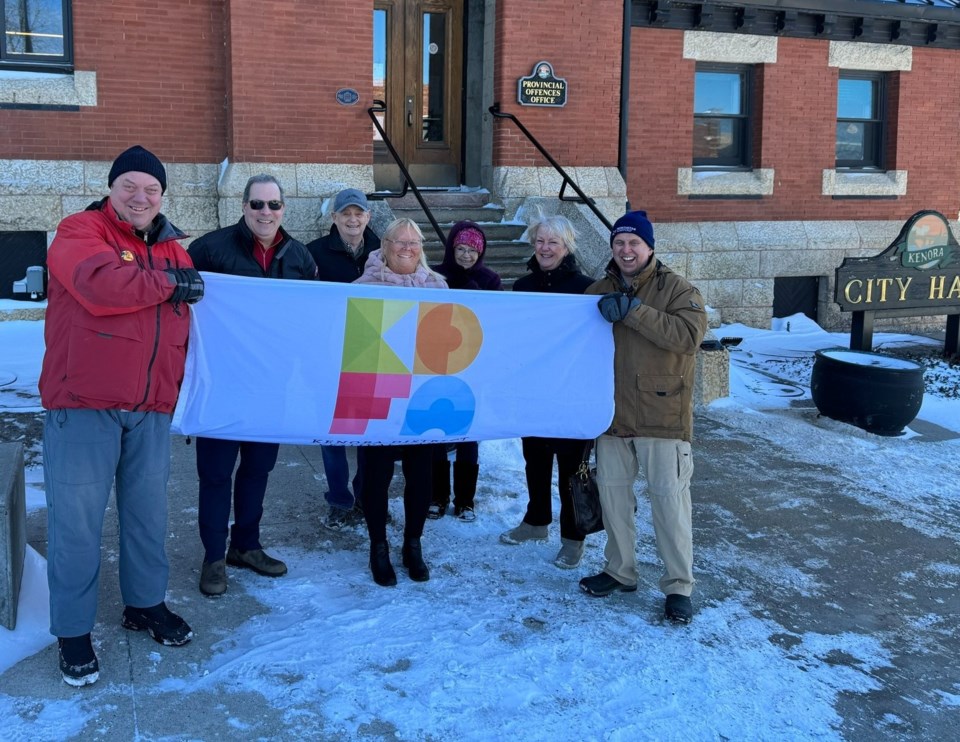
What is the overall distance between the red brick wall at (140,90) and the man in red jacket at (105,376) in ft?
21.8

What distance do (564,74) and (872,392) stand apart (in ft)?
16.9

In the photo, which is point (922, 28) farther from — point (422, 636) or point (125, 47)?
point (422, 636)

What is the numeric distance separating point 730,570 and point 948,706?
1.37 meters

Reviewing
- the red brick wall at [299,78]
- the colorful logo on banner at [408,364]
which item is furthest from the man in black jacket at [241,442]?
the red brick wall at [299,78]

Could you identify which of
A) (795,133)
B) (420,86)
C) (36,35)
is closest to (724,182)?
(795,133)

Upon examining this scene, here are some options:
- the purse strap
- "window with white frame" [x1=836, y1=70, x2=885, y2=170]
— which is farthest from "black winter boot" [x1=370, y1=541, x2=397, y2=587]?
"window with white frame" [x1=836, y1=70, x2=885, y2=170]

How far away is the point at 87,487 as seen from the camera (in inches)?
134

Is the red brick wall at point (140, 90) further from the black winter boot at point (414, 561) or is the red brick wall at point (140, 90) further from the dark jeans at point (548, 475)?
the black winter boot at point (414, 561)

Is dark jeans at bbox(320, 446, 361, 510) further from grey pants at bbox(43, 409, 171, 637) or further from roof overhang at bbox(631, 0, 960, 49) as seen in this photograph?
roof overhang at bbox(631, 0, 960, 49)

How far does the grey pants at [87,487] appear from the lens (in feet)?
11.0

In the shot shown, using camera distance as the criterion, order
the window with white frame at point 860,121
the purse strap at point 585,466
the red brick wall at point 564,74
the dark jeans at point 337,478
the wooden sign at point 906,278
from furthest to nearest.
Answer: the window with white frame at point 860,121 < the red brick wall at point 564,74 < the wooden sign at point 906,278 < the dark jeans at point 337,478 < the purse strap at point 585,466

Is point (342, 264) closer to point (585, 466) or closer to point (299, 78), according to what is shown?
point (585, 466)

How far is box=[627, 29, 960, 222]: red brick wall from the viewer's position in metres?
12.1

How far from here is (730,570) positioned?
4.76 metres
